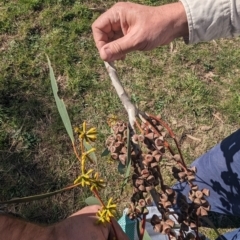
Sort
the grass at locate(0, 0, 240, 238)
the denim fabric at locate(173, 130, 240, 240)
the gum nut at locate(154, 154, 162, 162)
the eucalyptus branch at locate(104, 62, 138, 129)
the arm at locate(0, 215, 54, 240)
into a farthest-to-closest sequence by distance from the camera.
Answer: the grass at locate(0, 0, 240, 238) < the denim fabric at locate(173, 130, 240, 240) < the arm at locate(0, 215, 54, 240) < the eucalyptus branch at locate(104, 62, 138, 129) < the gum nut at locate(154, 154, 162, 162)

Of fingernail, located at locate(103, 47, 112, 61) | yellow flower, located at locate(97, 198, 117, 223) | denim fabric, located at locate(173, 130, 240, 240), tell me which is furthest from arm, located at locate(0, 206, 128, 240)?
denim fabric, located at locate(173, 130, 240, 240)

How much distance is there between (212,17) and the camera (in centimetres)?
114

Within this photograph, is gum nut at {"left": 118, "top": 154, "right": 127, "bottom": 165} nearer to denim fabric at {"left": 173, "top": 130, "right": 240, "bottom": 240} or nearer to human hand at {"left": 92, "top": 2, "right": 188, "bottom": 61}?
human hand at {"left": 92, "top": 2, "right": 188, "bottom": 61}

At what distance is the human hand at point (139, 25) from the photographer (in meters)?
1.13

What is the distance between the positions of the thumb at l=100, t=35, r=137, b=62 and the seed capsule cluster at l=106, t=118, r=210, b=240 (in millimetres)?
262

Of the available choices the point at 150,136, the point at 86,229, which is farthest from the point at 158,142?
the point at 86,229

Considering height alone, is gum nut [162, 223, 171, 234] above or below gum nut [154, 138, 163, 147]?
below

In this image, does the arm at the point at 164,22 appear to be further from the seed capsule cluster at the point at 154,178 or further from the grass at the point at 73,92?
the grass at the point at 73,92

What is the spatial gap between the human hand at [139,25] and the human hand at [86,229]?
1.40ft

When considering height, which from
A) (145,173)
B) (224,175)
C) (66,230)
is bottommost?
(224,175)

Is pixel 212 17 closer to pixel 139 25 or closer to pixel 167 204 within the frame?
pixel 139 25

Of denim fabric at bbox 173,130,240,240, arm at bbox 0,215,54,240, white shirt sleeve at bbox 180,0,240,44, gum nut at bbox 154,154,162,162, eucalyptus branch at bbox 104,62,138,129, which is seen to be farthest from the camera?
denim fabric at bbox 173,130,240,240

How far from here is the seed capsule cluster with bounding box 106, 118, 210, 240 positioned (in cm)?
79

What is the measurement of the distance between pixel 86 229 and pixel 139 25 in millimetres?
557
